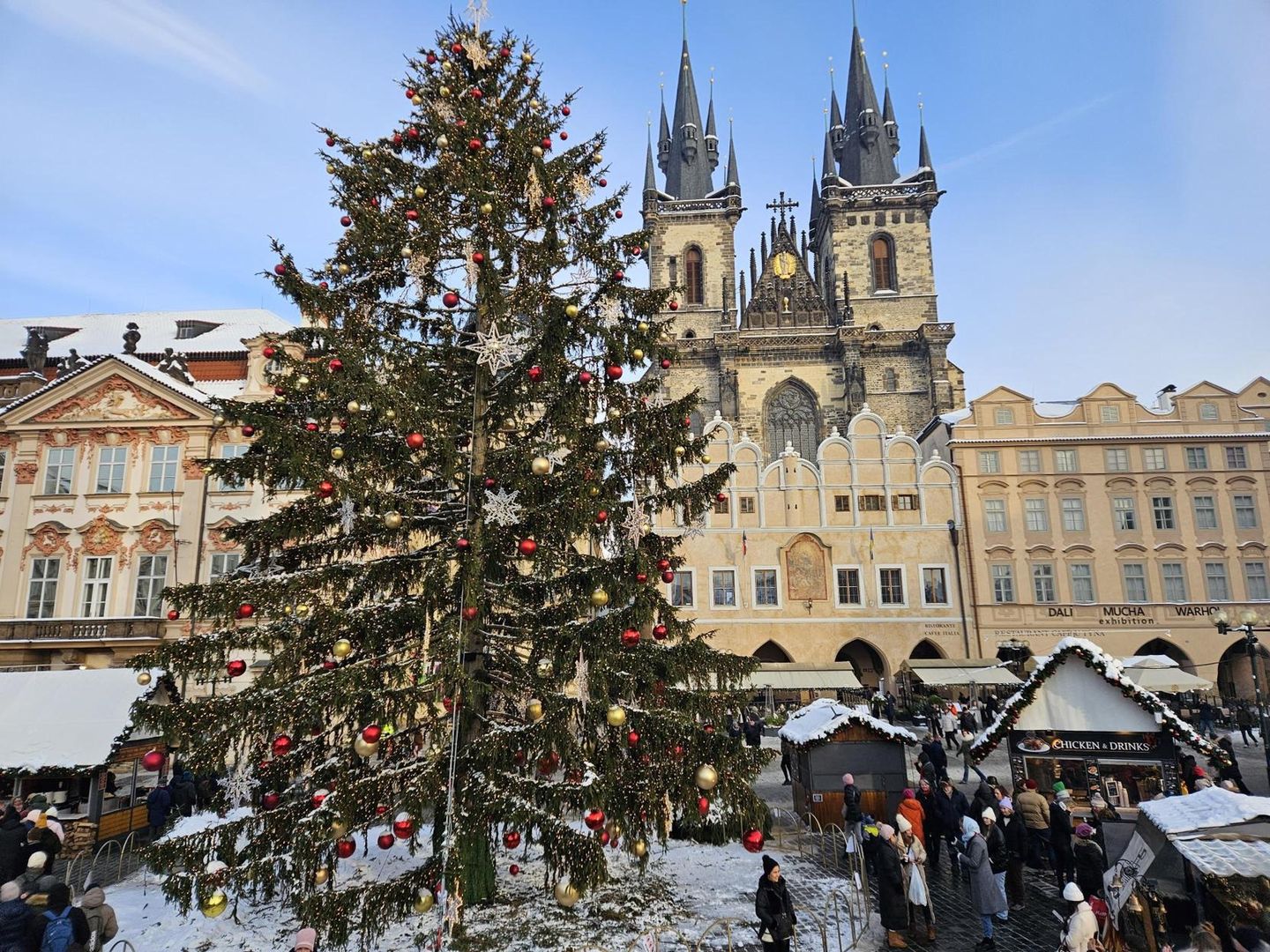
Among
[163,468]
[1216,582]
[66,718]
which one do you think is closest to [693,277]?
[1216,582]

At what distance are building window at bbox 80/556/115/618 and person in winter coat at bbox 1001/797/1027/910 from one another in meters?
26.4

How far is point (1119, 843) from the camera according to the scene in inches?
455

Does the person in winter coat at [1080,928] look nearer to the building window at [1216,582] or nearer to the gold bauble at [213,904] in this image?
the gold bauble at [213,904]

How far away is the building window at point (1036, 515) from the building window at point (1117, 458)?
3.20 m

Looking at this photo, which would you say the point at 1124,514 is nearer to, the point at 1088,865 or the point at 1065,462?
the point at 1065,462

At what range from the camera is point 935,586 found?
32.7m

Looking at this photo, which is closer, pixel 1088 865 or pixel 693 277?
pixel 1088 865

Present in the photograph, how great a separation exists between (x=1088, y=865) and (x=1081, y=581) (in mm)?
26810

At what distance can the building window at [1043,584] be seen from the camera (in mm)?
32906

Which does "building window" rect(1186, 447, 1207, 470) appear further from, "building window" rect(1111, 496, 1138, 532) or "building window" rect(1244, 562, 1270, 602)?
"building window" rect(1244, 562, 1270, 602)

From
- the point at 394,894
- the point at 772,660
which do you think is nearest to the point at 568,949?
the point at 394,894

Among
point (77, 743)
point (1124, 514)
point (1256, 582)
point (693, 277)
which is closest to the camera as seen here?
point (77, 743)

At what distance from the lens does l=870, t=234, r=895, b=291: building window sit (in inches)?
2063

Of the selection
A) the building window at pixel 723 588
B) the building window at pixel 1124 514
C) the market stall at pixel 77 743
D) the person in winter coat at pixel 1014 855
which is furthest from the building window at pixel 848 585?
the market stall at pixel 77 743
